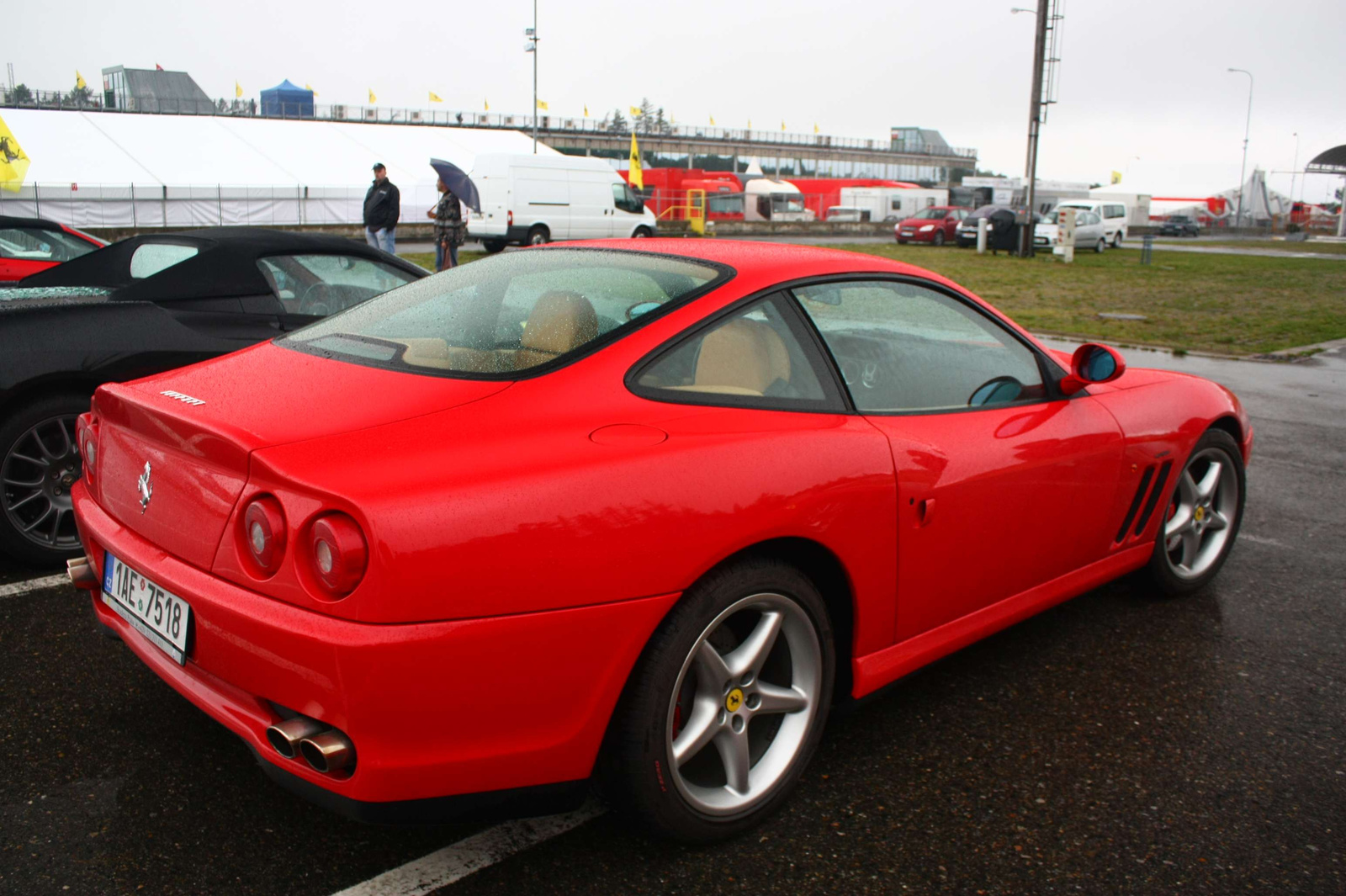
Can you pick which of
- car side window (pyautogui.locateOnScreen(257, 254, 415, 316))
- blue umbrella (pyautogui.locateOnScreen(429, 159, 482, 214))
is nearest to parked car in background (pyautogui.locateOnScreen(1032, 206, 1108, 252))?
blue umbrella (pyautogui.locateOnScreen(429, 159, 482, 214))

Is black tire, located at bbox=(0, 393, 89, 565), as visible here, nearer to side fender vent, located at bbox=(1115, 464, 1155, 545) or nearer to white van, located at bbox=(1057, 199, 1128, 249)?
side fender vent, located at bbox=(1115, 464, 1155, 545)

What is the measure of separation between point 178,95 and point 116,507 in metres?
59.7

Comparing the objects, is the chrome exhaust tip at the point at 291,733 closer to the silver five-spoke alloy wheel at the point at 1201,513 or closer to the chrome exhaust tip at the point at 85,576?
the chrome exhaust tip at the point at 85,576

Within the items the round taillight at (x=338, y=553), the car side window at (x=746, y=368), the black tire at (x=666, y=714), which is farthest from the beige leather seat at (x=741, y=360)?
the round taillight at (x=338, y=553)

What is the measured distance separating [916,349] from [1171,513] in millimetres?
1386

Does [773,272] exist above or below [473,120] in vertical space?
below

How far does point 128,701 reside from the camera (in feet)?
9.88

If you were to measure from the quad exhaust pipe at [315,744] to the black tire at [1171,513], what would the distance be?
2.91m

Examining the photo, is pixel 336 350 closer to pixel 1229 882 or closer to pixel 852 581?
pixel 852 581

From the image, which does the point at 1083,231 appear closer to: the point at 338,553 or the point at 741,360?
the point at 741,360

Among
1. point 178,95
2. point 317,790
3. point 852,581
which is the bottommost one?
point 317,790

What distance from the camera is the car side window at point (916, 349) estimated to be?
2848 mm

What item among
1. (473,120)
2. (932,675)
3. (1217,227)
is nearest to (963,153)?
(1217,227)

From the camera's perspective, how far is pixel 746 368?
2.58 metres
